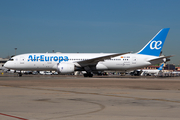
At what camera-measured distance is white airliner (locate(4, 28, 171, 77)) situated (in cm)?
4400

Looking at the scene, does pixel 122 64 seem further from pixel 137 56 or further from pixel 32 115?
pixel 32 115

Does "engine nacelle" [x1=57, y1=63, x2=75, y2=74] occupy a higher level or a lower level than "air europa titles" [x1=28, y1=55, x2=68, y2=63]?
lower

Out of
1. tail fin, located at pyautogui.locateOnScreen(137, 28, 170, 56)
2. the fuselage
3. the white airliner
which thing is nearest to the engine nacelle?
the white airliner

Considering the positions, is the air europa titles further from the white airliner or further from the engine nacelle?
the engine nacelle

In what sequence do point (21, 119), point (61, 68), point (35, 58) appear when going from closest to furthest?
1. point (21, 119)
2. point (61, 68)
3. point (35, 58)

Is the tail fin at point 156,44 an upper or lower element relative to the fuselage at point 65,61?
upper

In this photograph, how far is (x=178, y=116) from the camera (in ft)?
25.2

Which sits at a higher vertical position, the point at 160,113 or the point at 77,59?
the point at 77,59

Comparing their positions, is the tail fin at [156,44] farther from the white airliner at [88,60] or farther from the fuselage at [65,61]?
the fuselage at [65,61]

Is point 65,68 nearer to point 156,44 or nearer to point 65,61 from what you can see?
point 65,61

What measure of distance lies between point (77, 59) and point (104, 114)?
37.4m

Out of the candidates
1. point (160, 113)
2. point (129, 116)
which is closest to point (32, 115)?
point (129, 116)

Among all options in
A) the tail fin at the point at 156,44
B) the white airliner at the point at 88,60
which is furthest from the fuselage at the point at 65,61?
the tail fin at the point at 156,44

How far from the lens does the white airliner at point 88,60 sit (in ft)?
144
